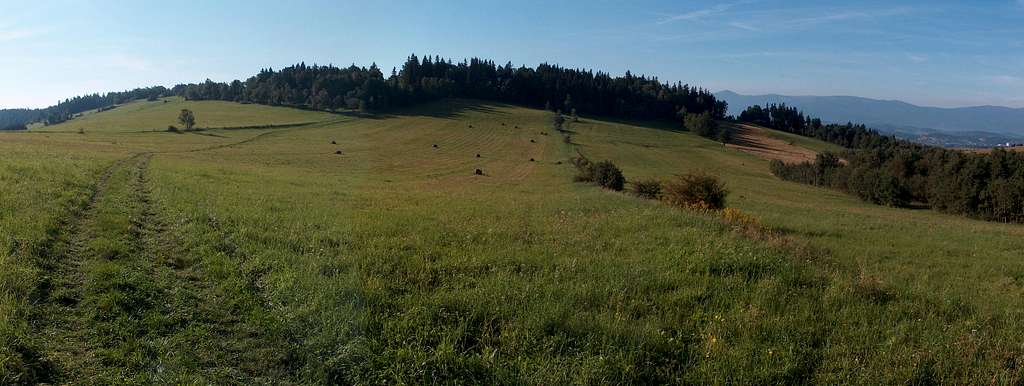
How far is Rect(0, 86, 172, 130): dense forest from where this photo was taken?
460 ft

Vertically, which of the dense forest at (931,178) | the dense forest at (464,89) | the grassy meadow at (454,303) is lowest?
the dense forest at (931,178)

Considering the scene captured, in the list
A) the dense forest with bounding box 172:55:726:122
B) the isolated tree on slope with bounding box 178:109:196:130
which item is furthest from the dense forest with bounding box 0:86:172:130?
the isolated tree on slope with bounding box 178:109:196:130

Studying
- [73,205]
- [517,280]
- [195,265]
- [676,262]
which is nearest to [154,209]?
[73,205]

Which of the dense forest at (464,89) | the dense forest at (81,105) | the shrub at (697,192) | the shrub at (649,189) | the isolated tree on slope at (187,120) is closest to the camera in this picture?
the shrub at (697,192)

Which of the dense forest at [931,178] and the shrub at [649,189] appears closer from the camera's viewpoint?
the shrub at [649,189]

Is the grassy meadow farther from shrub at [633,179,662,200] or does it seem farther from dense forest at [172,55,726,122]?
dense forest at [172,55,726,122]

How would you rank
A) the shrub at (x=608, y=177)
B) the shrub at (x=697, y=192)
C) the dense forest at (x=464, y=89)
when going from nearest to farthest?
the shrub at (x=697, y=192) → the shrub at (x=608, y=177) → the dense forest at (x=464, y=89)

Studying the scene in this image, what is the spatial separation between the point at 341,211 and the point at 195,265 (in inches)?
284

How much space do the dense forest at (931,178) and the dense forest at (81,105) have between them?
157 m

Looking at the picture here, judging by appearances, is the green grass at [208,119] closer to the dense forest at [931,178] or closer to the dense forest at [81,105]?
the dense forest at [81,105]

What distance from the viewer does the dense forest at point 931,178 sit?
1928 inches

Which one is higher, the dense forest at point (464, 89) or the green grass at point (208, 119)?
the dense forest at point (464, 89)

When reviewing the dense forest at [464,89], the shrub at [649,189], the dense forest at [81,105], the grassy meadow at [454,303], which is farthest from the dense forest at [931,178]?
the dense forest at [81,105]

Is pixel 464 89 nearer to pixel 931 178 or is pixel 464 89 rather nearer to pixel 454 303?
pixel 931 178
